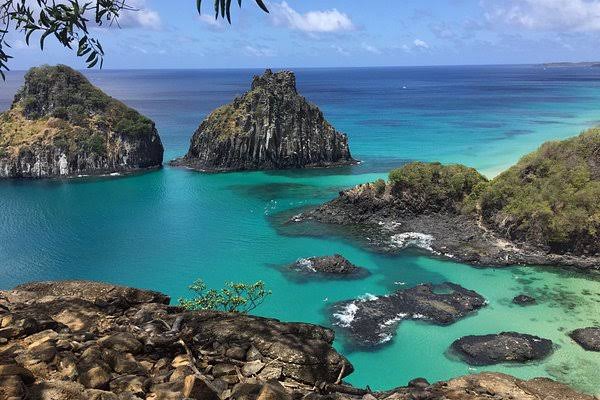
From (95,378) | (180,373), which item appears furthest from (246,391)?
(95,378)

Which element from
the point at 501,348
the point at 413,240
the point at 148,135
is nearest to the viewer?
the point at 501,348

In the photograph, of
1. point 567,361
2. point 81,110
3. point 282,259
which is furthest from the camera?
point 81,110

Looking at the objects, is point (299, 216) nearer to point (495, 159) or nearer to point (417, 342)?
point (417, 342)

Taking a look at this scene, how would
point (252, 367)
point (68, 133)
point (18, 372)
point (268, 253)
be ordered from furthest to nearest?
point (68, 133)
point (268, 253)
point (252, 367)
point (18, 372)

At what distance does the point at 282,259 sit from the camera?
168ft

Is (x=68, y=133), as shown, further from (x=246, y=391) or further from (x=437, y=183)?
(x=246, y=391)

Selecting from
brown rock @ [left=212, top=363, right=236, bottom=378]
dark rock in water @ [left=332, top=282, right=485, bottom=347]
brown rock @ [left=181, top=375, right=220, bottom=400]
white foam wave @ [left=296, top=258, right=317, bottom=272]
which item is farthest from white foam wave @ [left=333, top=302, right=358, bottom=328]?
brown rock @ [left=181, top=375, right=220, bottom=400]

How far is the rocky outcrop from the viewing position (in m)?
51.3

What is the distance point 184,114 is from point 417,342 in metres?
155

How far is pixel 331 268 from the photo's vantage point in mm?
46844

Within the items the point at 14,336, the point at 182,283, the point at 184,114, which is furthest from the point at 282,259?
the point at 184,114

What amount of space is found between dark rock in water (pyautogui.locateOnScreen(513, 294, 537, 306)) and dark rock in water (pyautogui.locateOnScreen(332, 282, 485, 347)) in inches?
114

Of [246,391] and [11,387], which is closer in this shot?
[11,387]

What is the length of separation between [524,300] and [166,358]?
1521 inches
